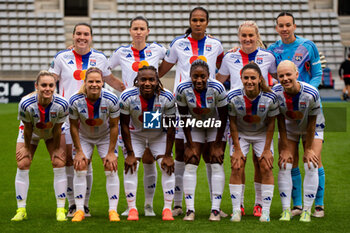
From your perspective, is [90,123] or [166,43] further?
[166,43]

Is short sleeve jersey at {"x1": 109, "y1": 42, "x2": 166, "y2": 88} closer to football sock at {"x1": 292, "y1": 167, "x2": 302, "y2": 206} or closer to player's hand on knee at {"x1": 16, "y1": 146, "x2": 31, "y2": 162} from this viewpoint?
player's hand on knee at {"x1": 16, "y1": 146, "x2": 31, "y2": 162}

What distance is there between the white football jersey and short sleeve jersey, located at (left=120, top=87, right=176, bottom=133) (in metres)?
0.98

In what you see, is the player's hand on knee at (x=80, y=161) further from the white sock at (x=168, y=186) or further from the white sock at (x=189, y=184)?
the white sock at (x=189, y=184)

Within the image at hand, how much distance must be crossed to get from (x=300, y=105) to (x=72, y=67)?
2238 millimetres

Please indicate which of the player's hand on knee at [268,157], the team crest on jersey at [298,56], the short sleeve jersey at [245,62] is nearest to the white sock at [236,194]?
the player's hand on knee at [268,157]

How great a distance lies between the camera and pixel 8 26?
68.5ft

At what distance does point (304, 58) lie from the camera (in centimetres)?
554

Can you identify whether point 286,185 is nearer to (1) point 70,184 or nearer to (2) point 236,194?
(2) point 236,194

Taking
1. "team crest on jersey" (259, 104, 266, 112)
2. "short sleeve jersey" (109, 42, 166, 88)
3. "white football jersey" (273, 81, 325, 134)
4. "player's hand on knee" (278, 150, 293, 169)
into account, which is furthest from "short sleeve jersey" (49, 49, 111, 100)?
"player's hand on knee" (278, 150, 293, 169)

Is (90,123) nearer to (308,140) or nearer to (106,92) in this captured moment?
(106,92)

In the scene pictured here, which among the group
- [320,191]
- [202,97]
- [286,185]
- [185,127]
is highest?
[202,97]

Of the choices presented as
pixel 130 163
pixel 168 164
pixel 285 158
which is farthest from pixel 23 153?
pixel 285 158

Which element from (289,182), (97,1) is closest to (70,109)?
(289,182)

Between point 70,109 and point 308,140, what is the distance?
2.15 m
